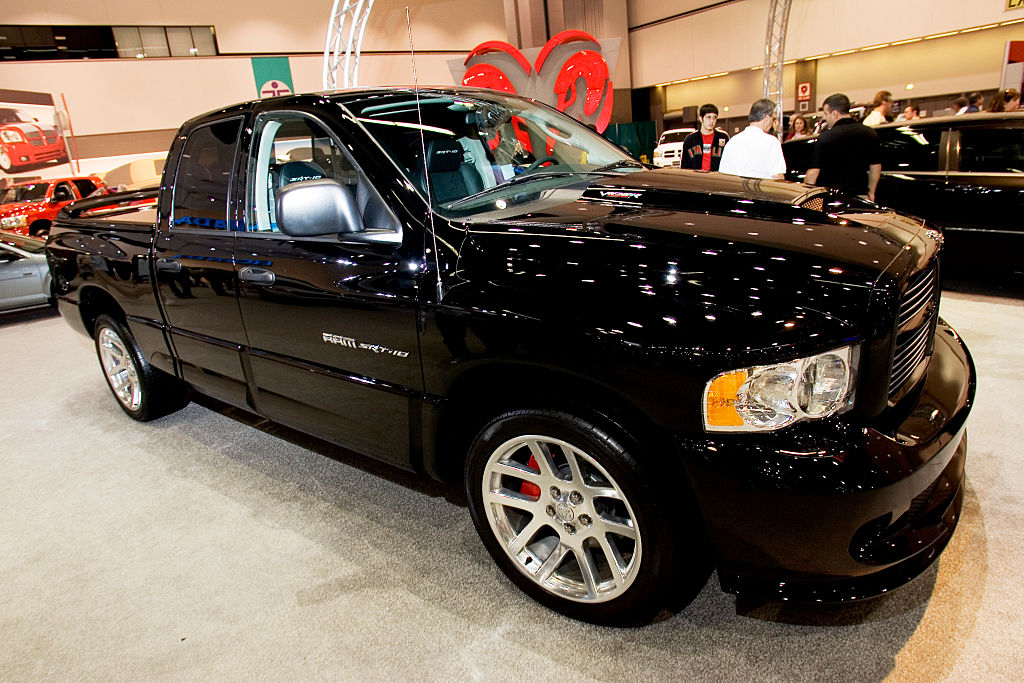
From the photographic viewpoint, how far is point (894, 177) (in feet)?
17.3

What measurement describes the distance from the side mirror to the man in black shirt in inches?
166

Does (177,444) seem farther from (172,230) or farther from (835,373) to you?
(835,373)

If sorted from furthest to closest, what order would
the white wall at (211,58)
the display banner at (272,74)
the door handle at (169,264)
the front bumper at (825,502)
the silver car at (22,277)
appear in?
the display banner at (272,74), the white wall at (211,58), the silver car at (22,277), the door handle at (169,264), the front bumper at (825,502)

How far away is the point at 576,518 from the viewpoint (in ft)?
6.03

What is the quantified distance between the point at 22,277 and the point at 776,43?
17.1 meters

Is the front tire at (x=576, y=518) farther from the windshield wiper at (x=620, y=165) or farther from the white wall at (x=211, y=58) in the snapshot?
the white wall at (x=211, y=58)

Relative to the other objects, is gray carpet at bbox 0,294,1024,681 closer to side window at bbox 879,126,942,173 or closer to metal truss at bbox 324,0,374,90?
side window at bbox 879,126,942,173

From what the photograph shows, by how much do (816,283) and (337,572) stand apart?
73.5 inches

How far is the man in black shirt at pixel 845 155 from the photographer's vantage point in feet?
16.4

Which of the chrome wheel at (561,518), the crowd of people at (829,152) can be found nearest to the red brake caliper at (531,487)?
the chrome wheel at (561,518)

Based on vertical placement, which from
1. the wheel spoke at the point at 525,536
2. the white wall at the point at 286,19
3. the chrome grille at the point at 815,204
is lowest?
the wheel spoke at the point at 525,536

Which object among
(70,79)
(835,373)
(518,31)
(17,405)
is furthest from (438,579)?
(70,79)

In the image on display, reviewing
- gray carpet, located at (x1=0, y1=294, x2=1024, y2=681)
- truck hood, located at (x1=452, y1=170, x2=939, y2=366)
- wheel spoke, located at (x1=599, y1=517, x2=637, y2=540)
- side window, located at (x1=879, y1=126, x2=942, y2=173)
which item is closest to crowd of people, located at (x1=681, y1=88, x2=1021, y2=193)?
side window, located at (x1=879, y1=126, x2=942, y2=173)

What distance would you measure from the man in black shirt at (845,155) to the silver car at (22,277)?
7.85m
